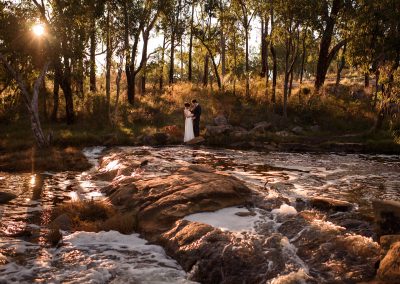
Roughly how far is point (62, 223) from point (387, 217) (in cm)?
735

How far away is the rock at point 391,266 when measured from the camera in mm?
5949

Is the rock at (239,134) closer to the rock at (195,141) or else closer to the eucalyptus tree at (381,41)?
the rock at (195,141)

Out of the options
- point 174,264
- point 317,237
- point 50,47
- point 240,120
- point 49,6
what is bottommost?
point 174,264

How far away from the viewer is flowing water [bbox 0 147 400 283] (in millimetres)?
7156

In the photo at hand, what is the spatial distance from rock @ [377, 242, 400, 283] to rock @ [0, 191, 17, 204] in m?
9.99

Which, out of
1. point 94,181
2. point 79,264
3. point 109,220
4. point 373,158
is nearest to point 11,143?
point 94,181

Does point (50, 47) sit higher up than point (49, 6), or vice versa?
point (49, 6)

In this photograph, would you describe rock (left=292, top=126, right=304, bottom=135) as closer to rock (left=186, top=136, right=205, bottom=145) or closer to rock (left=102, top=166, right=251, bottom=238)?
rock (left=186, top=136, right=205, bottom=145)

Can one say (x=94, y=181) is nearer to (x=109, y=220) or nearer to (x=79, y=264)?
(x=109, y=220)

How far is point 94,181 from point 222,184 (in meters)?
5.78

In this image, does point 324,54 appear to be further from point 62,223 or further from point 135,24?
point 62,223

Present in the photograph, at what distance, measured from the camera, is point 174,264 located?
25.4 ft

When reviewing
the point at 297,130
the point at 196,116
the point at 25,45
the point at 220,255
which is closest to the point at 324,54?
the point at 297,130

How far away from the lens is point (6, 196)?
38.1 ft
